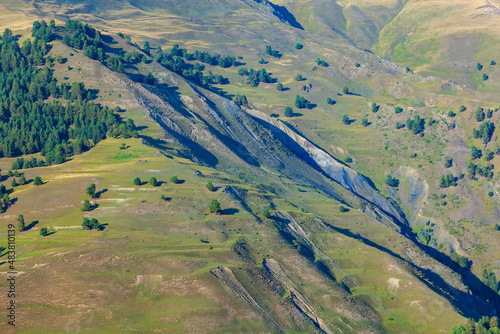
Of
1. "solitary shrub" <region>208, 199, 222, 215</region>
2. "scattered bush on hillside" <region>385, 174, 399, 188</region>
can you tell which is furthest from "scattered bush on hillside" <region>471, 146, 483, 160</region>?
"solitary shrub" <region>208, 199, 222, 215</region>

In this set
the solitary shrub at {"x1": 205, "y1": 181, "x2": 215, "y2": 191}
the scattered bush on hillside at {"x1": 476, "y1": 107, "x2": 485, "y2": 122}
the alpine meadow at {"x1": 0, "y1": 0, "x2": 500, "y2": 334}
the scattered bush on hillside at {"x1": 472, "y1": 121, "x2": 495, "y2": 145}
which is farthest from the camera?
the scattered bush on hillside at {"x1": 476, "y1": 107, "x2": 485, "y2": 122}

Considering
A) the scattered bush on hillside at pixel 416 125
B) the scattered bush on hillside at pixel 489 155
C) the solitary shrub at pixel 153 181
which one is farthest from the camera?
the scattered bush on hillside at pixel 416 125

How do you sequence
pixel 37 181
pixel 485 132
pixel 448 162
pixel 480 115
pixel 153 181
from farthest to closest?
pixel 480 115
pixel 485 132
pixel 448 162
pixel 153 181
pixel 37 181

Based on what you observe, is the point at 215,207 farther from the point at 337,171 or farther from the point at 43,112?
the point at 337,171

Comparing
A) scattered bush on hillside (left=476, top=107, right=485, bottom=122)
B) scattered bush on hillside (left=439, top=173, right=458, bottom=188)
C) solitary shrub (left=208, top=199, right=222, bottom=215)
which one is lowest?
scattered bush on hillside (left=439, top=173, right=458, bottom=188)

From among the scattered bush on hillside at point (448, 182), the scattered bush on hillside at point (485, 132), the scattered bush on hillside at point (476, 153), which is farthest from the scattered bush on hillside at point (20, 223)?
the scattered bush on hillside at point (485, 132)

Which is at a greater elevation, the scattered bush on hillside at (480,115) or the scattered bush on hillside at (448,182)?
the scattered bush on hillside at (480,115)

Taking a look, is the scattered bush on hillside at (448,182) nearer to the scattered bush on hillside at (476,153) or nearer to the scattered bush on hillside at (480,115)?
the scattered bush on hillside at (476,153)

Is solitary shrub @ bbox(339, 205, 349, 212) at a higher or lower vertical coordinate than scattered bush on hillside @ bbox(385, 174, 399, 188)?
higher

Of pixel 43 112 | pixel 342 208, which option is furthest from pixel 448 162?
pixel 43 112

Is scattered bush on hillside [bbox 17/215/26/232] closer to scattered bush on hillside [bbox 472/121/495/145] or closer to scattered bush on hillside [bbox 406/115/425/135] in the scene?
scattered bush on hillside [bbox 406/115/425/135]

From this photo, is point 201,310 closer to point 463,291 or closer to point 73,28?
point 463,291
